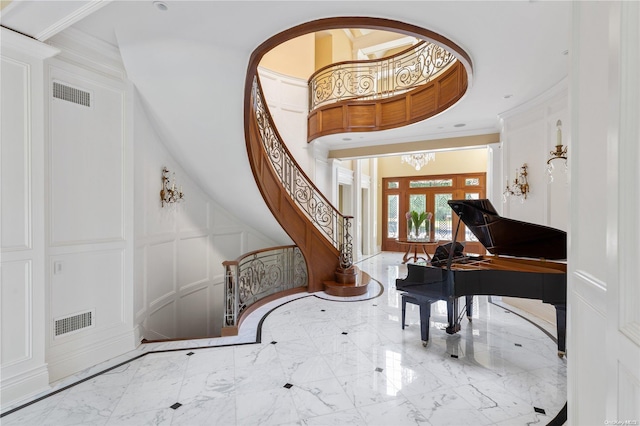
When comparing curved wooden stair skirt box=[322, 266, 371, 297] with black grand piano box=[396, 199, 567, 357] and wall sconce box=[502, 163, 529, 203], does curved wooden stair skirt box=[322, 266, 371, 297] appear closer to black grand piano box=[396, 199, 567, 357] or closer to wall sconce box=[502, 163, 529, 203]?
black grand piano box=[396, 199, 567, 357]

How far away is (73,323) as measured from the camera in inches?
110

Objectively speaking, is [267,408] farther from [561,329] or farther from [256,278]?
[561,329]

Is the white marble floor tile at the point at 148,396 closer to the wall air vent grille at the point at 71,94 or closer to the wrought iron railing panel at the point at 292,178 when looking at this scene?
the wall air vent grille at the point at 71,94

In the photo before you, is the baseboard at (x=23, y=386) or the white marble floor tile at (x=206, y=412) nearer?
the white marble floor tile at (x=206, y=412)

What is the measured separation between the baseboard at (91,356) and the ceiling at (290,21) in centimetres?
281

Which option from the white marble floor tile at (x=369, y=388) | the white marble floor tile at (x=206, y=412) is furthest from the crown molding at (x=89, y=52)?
the white marble floor tile at (x=369, y=388)

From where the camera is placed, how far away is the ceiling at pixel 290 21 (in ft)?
7.21

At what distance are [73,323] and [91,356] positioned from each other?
391mm

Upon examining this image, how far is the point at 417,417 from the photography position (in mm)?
2164

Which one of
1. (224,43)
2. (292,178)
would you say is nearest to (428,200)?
(292,178)

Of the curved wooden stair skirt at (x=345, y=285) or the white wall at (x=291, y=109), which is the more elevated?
the white wall at (x=291, y=109)

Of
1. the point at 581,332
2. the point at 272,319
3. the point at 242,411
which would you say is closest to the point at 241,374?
the point at 242,411

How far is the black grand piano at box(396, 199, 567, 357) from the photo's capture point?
2.87 m

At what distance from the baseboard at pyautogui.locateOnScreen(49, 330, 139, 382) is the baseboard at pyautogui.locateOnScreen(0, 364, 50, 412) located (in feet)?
0.46
